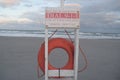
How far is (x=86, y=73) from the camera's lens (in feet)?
21.7

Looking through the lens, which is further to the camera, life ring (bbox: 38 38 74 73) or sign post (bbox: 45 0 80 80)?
life ring (bbox: 38 38 74 73)

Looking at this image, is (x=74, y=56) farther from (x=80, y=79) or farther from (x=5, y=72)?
(x=5, y=72)

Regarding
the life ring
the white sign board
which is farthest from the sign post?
the life ring

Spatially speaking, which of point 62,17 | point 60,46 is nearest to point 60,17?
point 62,17

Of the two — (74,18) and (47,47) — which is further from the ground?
(74,18)

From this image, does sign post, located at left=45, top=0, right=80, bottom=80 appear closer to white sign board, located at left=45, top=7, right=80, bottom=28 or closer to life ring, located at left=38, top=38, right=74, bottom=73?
white sign board, located at left=45, top=7, right=80, bottom=28

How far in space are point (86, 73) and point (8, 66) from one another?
1952 mm

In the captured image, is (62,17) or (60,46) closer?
(62,17)

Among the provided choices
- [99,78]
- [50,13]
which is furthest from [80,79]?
[50,13]

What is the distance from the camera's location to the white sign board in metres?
3.67

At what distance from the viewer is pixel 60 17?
3689 millimetres

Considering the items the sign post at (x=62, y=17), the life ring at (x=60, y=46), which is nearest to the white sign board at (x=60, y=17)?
the sign post at (x=62, y=17)

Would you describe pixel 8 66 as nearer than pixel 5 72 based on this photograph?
No

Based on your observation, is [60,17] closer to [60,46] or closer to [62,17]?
[62,17]
